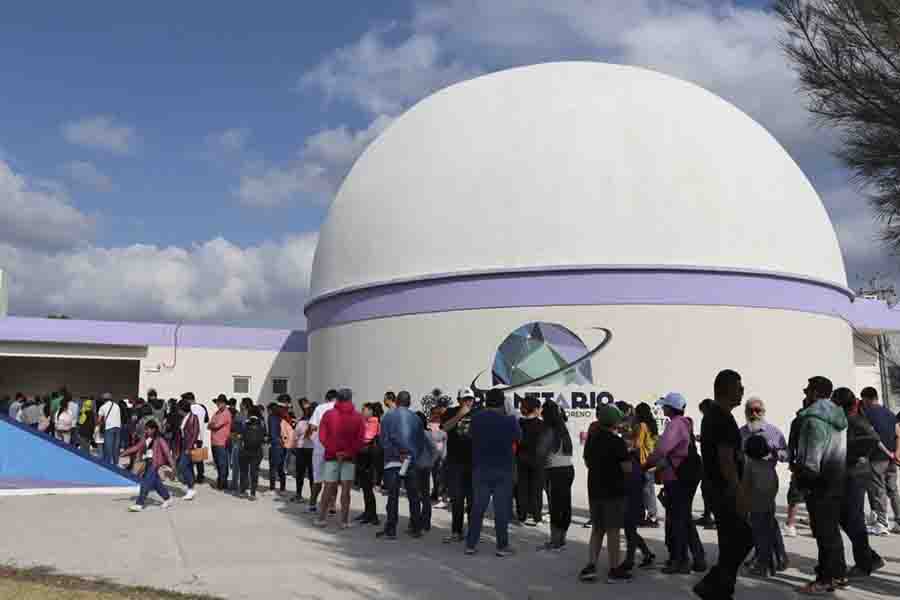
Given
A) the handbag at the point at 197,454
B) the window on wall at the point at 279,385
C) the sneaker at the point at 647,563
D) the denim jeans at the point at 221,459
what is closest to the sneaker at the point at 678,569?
the sneaker at the point at 647,563

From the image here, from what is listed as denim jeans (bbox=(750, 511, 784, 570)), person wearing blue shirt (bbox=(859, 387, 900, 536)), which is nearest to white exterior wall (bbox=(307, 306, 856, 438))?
person wearing blue shirt (bbox=(859, 387, 900, 536))

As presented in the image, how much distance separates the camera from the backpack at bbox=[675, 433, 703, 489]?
7070 millimetres

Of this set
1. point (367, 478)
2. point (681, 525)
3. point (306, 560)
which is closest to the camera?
point (681, 525)

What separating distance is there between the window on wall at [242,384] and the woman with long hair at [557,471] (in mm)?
17294

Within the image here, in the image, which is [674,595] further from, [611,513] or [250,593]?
[250,593]

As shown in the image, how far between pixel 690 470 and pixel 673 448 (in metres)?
0.24

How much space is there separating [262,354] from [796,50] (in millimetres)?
21178

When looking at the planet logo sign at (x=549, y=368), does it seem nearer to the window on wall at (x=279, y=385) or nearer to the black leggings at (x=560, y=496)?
the black leggings at (x=560, y=496)

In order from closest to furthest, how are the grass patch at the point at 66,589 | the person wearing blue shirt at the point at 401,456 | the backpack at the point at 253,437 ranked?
1. the grass patch at the point at 66,589
2. the person wearing blue shirt at the point at 401,456
3. the backpack at the point at 253,437

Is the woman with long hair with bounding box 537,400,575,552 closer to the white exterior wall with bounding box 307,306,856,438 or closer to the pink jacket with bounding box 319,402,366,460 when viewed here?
the pink jacket with bounding box 319,402,366,460

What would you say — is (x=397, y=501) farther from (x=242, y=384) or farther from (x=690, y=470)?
(x=242, y=384)

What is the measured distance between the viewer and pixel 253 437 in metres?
12.0

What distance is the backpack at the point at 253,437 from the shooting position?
39.0 feet

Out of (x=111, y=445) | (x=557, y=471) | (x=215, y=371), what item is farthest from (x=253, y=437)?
(x=215, y=371)
